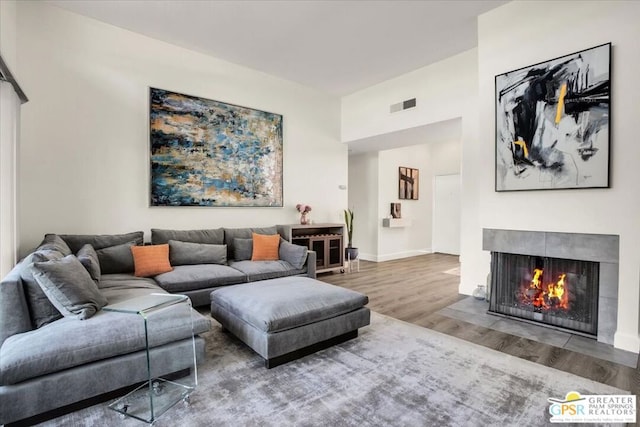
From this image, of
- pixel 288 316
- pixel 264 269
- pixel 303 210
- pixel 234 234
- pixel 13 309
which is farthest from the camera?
pixel 303 210

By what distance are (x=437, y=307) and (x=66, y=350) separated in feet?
11.9

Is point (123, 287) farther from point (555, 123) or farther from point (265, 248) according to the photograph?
point (555, 123)

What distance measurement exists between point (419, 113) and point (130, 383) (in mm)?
4997

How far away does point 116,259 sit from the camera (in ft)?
11.8

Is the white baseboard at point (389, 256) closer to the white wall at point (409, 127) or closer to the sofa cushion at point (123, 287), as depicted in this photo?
the white wall at point (409, 127)

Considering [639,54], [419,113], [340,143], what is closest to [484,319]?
[639,54]

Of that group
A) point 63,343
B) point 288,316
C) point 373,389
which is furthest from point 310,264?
point 63,343

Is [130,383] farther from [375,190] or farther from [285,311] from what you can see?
[375,190]

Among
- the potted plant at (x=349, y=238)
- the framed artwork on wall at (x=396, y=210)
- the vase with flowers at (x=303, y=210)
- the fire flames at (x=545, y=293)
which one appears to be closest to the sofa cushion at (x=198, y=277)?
the vase with flowers at (x=303, y=210)

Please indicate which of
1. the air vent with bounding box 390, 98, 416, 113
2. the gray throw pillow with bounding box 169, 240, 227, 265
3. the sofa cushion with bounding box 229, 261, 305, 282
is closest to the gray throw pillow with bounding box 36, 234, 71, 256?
the gray throw pillow with bounding box 169, 240, 227, 265

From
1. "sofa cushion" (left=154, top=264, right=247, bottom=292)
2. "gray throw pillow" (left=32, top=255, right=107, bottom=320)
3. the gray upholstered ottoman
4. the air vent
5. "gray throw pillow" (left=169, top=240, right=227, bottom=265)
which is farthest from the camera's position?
the air vent

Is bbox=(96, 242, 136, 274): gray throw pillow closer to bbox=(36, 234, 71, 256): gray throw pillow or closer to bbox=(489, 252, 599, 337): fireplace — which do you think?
bbox=(36, 234, 71, 256): gray throw pillow

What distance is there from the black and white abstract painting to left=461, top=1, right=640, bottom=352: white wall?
0.08 m

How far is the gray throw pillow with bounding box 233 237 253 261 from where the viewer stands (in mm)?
4578
